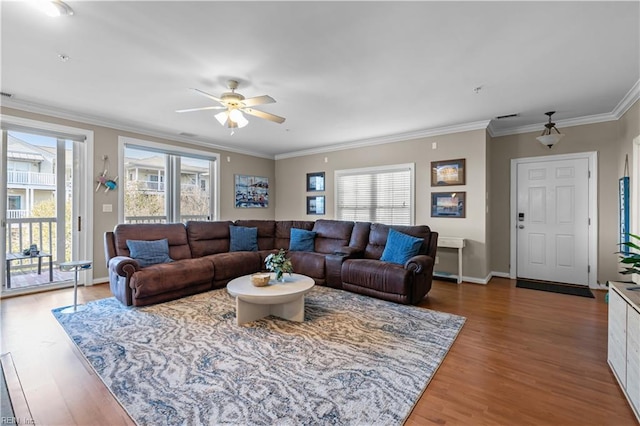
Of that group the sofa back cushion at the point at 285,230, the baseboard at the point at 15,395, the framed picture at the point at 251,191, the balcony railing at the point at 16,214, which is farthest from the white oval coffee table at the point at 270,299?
the framed picture at the point at 251,191

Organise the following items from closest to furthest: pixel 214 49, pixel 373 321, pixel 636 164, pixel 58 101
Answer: pixel 214 49 → pixel 373 321 → pixel 636 164 → pixel 58 101

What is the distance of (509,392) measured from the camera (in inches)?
75.3

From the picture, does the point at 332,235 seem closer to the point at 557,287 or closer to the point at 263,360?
the point at 263,360

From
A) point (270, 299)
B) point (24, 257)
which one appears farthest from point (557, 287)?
point (24, 257)

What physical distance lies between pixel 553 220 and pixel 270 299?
464cm

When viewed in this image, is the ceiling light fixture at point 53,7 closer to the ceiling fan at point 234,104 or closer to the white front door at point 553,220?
the ceiling fan at point 234,104

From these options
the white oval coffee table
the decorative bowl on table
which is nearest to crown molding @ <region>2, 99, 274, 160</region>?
the white oval coffee table

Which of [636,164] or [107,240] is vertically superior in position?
[636,164]

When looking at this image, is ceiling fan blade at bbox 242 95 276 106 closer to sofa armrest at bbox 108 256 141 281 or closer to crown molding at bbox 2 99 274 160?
sofa armrest at bbox 108 256 141 281

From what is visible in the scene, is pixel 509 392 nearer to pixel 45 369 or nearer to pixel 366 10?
pixel 366 10

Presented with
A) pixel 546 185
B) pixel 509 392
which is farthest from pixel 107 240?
pixel 546 185

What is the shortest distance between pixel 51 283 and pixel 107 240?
1352 millimetres

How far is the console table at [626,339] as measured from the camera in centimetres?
170

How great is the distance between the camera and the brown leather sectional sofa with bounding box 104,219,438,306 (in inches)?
138
